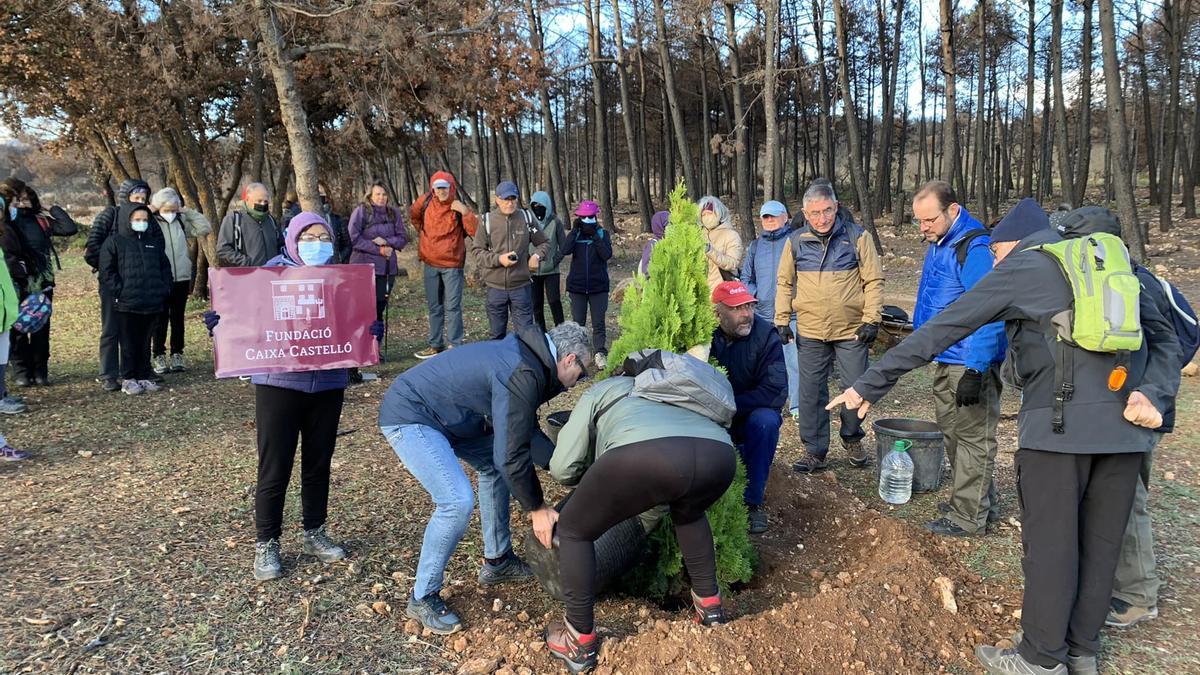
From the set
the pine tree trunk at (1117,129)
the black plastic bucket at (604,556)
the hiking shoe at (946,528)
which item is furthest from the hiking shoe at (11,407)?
the pine tree trunk at (1117,129)

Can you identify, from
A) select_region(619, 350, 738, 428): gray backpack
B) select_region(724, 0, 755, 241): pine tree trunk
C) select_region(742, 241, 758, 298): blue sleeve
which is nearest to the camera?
select_region(619, 350, 738, 428): gray backpack

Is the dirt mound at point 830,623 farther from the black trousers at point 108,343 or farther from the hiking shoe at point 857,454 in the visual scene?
the black trousers at point 108,343

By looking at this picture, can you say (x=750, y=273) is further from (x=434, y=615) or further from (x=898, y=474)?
(x=434, y=615)

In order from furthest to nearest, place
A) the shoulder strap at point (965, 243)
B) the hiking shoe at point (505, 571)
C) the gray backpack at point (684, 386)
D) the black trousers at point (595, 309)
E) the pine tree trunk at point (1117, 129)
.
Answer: the pine tree trunk at point (1117, 129) < the black trousers at point (595, 309) < the shoulder strap at point (965, 243) < the hiking shoe at point (505, 571) < the gray backpack at point (684, 386)

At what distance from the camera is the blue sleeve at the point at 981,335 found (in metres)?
4.31

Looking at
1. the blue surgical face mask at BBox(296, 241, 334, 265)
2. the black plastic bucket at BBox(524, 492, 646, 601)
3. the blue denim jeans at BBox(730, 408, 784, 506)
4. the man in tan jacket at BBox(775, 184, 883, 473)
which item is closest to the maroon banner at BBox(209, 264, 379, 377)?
the blue surgical face mask at BBox(296, 241, 334, 265)

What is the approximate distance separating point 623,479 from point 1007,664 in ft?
5.87

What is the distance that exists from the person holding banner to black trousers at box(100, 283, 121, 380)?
14.6 ft

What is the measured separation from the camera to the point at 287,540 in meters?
4.48

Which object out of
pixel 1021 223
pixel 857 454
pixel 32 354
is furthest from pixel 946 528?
pixel 32 354

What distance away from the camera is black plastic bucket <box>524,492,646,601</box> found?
12.1ft

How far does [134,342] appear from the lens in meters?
7.66

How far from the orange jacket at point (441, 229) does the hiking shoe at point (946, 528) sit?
593 centimetres

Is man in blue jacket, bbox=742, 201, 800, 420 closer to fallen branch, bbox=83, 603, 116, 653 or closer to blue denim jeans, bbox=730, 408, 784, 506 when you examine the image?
blue denim jeans, bbox=730, 408, 784, 506
